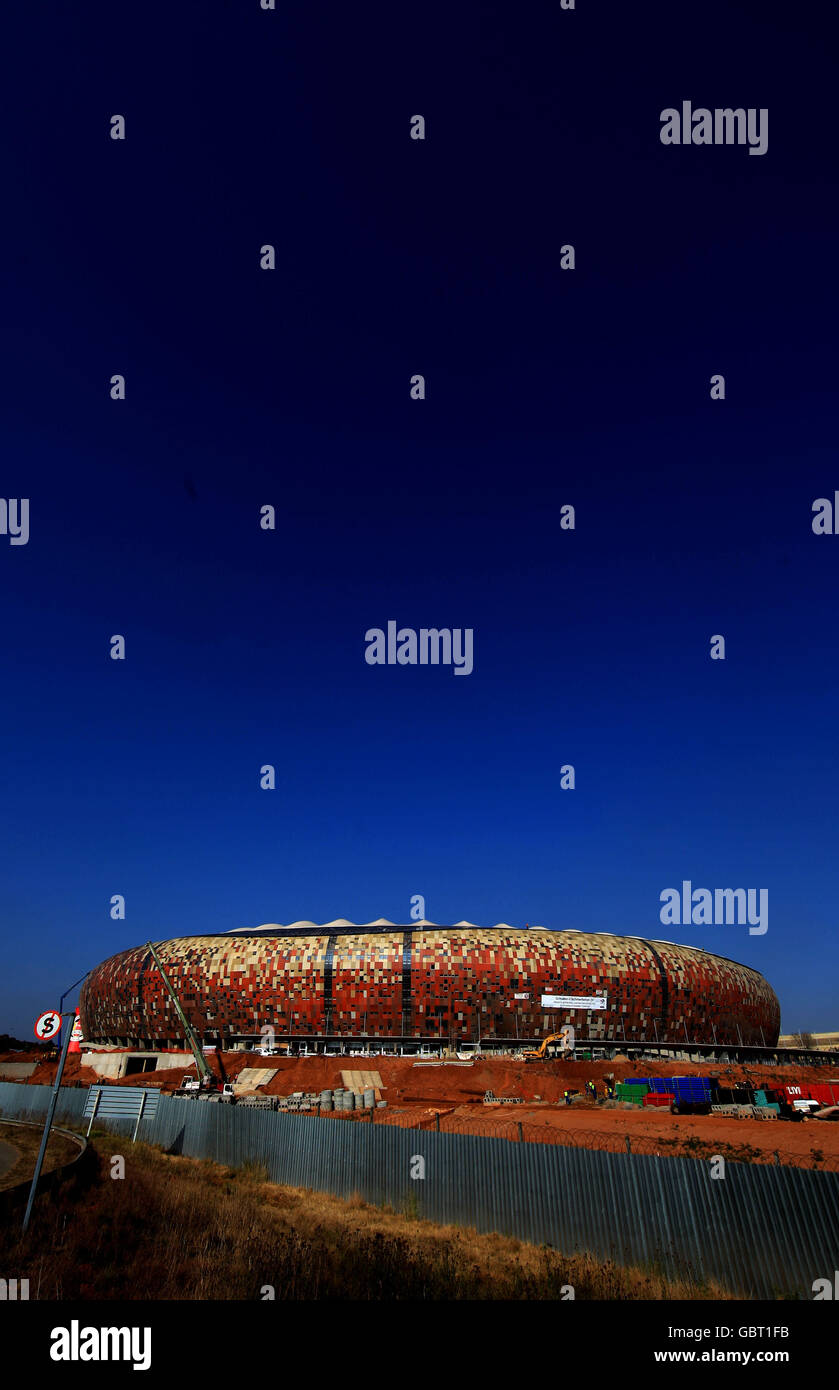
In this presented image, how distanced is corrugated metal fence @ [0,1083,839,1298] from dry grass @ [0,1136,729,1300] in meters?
0.46

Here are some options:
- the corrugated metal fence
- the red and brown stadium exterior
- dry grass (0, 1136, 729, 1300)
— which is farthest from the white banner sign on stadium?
dry grass (0, 1136, 729, 1300)

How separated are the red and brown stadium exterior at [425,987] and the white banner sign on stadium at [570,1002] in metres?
0.64

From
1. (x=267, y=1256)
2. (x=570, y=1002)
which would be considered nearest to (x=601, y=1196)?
(x=267, y=1256)

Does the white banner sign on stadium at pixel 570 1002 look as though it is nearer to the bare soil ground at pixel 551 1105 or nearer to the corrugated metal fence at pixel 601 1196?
the bare soil ground at pixel 551 1105

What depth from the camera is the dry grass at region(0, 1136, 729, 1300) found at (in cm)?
1134

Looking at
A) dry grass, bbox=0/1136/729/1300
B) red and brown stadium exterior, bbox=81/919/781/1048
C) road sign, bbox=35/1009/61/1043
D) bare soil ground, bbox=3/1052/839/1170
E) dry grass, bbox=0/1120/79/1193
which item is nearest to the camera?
dry grass, bbox=0/1136/729/1300

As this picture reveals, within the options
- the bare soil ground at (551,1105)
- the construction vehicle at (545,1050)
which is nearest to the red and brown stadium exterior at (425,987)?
the construction vehicle at (545,1050)

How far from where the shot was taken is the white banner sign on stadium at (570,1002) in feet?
319

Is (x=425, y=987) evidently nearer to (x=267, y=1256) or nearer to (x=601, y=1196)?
(x=601, y=1196)

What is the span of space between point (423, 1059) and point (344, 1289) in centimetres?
6601

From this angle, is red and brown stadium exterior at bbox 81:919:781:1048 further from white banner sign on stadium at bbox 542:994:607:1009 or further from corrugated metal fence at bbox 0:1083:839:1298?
corrugated metal fence at bbox 0:1083:839:1298
